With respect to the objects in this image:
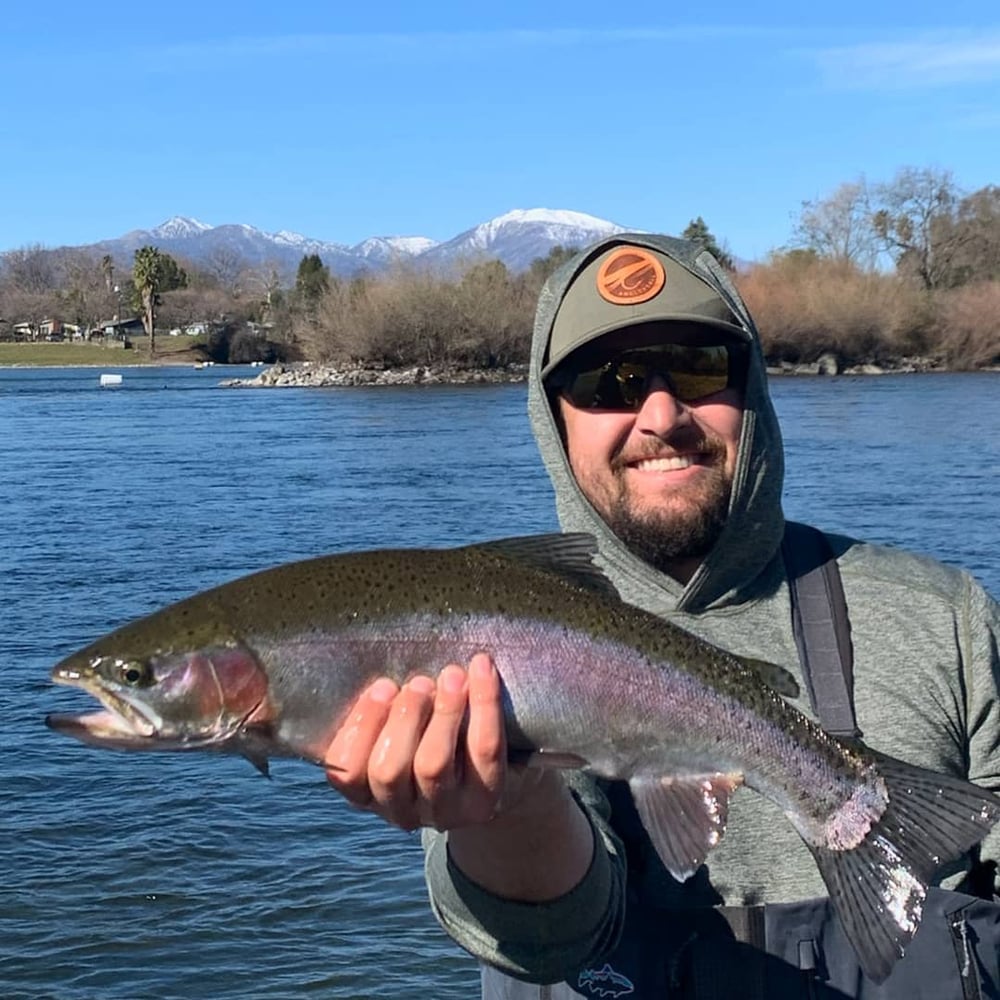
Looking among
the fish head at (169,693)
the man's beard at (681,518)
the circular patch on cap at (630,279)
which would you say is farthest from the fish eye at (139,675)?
the circular patch on cap at (630,279)

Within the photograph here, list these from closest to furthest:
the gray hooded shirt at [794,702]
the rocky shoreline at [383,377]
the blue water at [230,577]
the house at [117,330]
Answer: the gray hooded shirt at [794,702] < the blue water at [230,577] < the rocky shoreline at [383,377] < the house at [117,330]

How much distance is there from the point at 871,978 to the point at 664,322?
1584mm

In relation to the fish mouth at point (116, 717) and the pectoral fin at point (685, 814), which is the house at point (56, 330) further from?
the pectoral fin at point (685, 814)

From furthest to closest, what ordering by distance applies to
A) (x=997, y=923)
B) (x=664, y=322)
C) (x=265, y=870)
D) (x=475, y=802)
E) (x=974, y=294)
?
(x=974, y=294), (x=265, y=870), (x=664, y=322), (x=997, y=923), (x=475, y=802)

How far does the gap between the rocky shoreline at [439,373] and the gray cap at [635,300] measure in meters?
63.1

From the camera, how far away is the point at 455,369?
7025cm

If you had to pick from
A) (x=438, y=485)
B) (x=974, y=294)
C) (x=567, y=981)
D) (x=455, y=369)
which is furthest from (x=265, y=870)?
(x=974, y=294)

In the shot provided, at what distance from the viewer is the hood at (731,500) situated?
127 inches

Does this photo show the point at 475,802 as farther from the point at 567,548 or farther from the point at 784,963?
the point at 784,963

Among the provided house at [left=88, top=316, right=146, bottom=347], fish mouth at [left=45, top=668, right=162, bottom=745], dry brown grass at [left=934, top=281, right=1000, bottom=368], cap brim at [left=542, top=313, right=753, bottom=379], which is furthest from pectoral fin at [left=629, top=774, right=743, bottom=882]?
house at [left=88, top=316, right=146, bottom=347]

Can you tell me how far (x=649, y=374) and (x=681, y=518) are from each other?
37 cm

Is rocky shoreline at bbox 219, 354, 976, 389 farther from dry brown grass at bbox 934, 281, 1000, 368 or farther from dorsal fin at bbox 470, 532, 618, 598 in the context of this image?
dorsal fin at bbox 470, 532, 618, 598

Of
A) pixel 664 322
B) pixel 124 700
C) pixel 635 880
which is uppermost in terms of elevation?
pixel 664 322

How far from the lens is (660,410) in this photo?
3.25 metres
